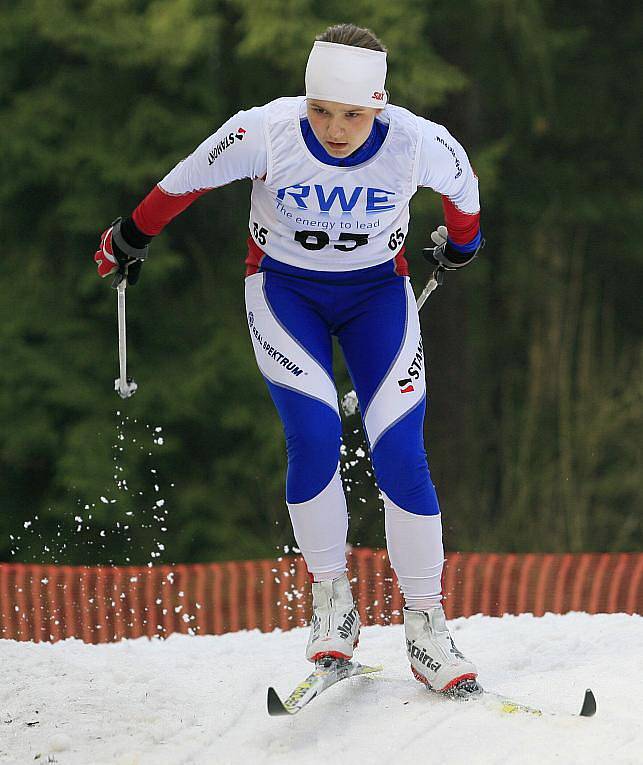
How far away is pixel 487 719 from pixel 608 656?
1.07m

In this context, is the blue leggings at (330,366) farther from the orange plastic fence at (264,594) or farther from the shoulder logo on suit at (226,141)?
the orange plastic fence at (264,594)

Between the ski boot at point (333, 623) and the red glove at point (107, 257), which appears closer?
the ski boot at point (333, 623)

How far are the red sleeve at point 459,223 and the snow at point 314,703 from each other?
1.45 metres

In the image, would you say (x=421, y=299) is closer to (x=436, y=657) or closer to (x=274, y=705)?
(x=436, y=657)

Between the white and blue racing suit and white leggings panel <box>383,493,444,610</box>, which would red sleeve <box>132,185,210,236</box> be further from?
white leggings panel <box>383,493,444,610</box>

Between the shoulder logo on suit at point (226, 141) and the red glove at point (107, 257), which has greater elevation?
the shoulder logo on suit at point (226, 141)

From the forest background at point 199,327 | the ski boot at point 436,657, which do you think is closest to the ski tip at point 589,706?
the ski boot at point 436,657

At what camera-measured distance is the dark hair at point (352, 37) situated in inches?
147

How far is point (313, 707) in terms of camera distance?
12.6 feet

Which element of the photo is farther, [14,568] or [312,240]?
[14,568]

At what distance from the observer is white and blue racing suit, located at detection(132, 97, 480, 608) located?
3734mm

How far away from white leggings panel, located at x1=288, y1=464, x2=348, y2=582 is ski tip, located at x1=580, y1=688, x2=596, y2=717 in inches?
32.2

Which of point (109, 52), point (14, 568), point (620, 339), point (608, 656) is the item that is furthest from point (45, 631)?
point (620, 339)

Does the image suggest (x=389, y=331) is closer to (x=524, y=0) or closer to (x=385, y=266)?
(x=385, y=266)
